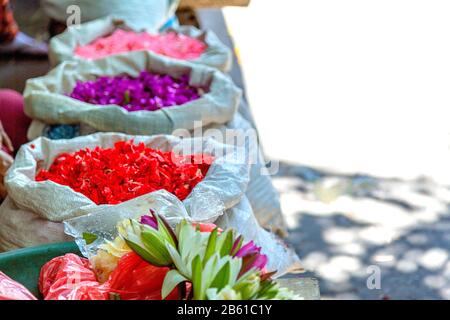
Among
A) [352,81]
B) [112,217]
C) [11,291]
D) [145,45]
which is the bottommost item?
[352,81]

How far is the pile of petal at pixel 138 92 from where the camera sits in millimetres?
2746

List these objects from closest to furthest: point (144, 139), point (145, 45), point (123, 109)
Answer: point (144, 139) < point (123, 109) < point (145, 45)

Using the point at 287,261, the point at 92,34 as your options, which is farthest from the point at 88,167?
the point at 92,34

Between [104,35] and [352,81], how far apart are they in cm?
180

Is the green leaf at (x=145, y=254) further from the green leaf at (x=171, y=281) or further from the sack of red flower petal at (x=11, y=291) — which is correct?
the sack of red flower petal at (x=11, y=291)

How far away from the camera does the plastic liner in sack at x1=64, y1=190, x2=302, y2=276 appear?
1744 mm

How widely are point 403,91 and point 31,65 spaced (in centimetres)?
213

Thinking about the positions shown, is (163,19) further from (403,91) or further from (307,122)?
(403,91)

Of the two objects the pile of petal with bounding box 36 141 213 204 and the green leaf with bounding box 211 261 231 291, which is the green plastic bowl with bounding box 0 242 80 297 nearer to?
the pile of petal with bounding box 36 141 213 204

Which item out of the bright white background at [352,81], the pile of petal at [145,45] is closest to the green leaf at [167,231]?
the pile of petal at [145,45]

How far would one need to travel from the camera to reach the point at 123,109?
2576mm

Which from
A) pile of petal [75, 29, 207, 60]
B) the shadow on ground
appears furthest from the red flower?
pile of petal [75, 29, 207, 60]

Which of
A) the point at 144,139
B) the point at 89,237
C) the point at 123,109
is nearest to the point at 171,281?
the point at 89,237

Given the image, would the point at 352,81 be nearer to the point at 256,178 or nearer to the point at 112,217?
the point at 256,178
